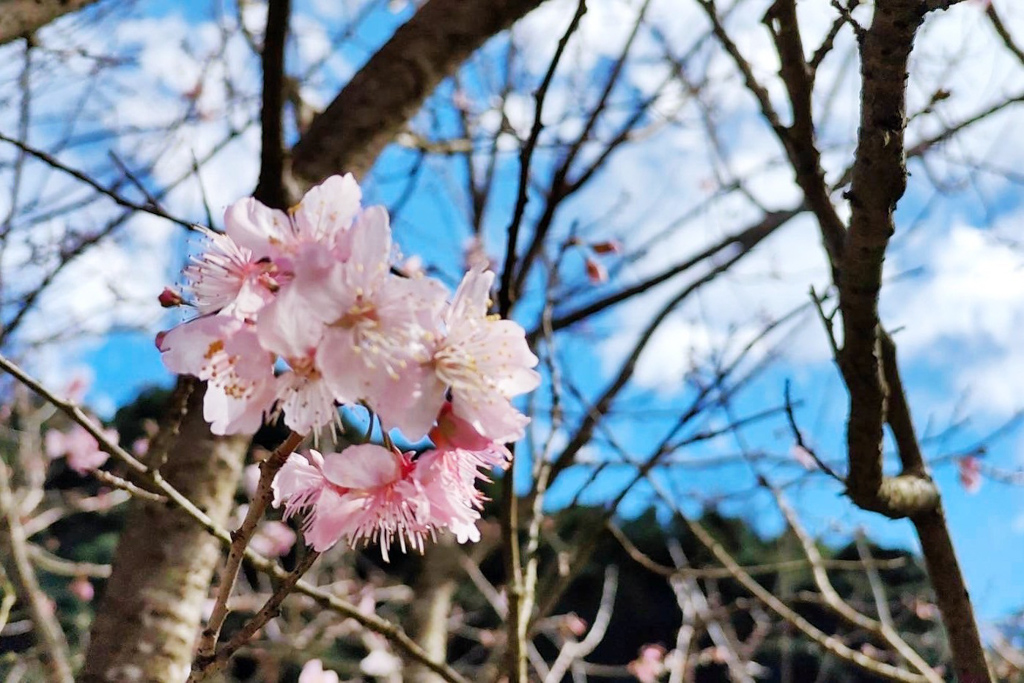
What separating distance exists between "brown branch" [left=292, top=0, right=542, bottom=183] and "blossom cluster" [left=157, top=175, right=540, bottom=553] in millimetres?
1075

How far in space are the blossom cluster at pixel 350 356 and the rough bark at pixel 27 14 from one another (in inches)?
34.9

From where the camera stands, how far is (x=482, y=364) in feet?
2.24

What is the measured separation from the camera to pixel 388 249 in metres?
0.61

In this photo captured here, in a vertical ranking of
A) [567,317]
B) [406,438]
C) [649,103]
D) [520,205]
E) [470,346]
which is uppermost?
[649,103]

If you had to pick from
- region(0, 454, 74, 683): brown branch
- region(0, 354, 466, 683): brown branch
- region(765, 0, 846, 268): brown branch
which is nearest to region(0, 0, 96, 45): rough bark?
region(0, 354, 466, 683): brown branch

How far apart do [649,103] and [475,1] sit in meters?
1.22

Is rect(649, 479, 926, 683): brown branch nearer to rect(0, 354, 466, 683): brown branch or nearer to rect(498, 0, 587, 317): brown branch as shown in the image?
rect(0, 354, 466, 683): brown branch

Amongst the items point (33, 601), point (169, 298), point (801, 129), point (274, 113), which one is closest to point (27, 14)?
point (274, 113)

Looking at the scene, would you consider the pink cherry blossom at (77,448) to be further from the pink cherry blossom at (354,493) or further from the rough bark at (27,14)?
the pink cherry blossom at (354,493)

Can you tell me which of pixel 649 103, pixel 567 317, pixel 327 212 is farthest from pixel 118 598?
pixel 649 103

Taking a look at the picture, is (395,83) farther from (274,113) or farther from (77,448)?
(77,448)

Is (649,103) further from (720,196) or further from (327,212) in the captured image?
(327,212)

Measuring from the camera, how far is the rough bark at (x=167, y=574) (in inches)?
48.9

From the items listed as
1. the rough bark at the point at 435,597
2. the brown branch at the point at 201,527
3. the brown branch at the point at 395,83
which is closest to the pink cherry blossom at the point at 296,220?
the brown branch at the point at 201,527
